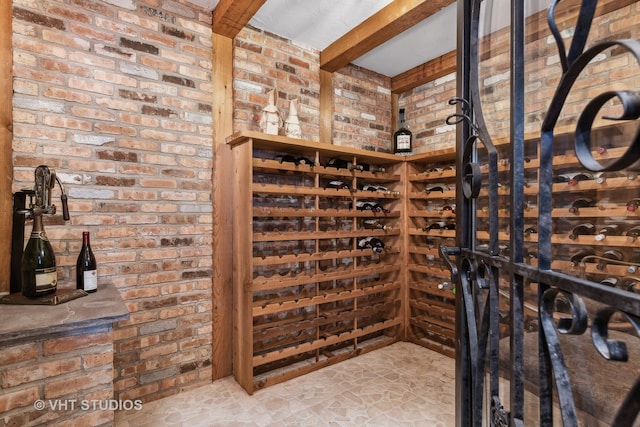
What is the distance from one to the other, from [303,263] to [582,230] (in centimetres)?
→ 231

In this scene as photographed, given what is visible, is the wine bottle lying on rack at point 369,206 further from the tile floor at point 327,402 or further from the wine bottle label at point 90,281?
the wine bottle label at point 90,281

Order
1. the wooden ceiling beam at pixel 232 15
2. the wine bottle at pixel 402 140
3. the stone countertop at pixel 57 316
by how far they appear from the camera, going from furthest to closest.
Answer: the wine bottle at pixel 402 140 → the wooden ceiling beam at pixel 232 15 → the stone countertop at pixel 57 316

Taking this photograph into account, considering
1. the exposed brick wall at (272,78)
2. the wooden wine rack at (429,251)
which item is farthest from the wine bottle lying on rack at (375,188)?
Answer: the exposed brick wall at (272,78)

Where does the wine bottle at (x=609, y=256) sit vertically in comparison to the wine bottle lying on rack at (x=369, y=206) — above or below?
below

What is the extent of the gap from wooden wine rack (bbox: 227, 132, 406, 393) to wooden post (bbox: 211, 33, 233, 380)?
0.27 ft

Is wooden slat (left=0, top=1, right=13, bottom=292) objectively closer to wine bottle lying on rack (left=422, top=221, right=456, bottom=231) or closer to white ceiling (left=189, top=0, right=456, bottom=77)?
white ceiling (left=189, top=0, right=456, bottom=77)

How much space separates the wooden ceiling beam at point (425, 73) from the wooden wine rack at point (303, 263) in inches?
34.0

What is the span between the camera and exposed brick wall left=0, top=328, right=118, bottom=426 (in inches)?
44.8

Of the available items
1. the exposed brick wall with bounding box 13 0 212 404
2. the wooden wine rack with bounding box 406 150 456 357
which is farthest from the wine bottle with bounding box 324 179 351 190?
the exposed brick wall with bounding box 13 0 212 404

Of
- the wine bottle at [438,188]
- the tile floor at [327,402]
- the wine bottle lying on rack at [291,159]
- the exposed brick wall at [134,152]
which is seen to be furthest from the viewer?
the wine bottle at [438,188]

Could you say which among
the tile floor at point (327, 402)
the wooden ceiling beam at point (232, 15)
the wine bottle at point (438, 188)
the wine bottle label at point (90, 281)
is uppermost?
the wooden ceiling beam at point (232, 15)

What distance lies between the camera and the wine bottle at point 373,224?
114 inches

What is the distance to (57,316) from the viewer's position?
49.9 inches

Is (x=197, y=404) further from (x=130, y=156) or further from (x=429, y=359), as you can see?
(x=429, y=359)
